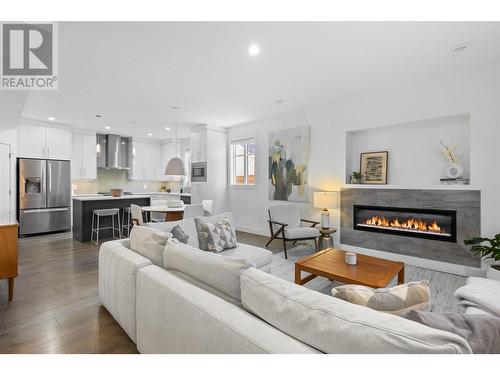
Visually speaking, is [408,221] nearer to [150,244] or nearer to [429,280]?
[429,280]

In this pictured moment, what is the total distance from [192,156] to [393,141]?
4659 millimetres

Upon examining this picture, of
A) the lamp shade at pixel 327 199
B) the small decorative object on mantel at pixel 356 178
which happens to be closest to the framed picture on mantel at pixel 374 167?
the small decorative object on mantel at pixel 356 178

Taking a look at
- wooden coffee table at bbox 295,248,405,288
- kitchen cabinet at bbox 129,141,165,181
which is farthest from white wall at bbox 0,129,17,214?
wooden coffee table at bbox 295,248,405,288

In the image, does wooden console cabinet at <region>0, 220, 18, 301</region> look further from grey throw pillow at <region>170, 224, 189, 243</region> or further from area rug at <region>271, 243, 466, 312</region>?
area rug at <region>271, 243, 466, 312</region>

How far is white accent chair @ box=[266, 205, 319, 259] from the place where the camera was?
13.4 ft

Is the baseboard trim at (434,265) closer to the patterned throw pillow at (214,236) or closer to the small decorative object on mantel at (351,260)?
the small decorative object on mantel at (351,260)

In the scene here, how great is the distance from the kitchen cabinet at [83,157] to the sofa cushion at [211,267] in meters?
6.44

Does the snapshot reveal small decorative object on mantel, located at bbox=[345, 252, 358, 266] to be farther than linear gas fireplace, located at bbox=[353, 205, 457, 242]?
No

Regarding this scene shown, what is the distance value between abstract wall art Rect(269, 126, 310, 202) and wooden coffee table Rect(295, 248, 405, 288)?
7.51 ft

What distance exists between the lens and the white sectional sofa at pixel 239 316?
75 cm

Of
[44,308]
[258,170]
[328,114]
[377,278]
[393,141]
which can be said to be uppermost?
[328,114]
